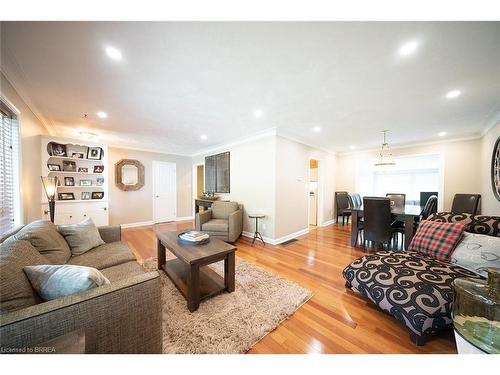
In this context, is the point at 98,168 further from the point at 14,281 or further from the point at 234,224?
the point at 14,281

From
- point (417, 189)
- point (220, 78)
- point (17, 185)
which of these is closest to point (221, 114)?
point (220, 78)

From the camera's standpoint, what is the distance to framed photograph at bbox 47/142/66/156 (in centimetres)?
325

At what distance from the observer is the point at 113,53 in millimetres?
1477

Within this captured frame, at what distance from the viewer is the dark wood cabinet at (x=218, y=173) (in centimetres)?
459

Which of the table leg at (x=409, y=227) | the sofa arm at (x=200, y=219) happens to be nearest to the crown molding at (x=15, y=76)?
the sofa arm at (x=200, y=219)

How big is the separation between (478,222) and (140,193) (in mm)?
6498

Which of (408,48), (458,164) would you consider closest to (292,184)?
(408,48)

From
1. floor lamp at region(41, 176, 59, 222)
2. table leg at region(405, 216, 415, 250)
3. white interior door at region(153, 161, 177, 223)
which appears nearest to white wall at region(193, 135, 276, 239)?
table leg at region(405, 216, 415, 250)

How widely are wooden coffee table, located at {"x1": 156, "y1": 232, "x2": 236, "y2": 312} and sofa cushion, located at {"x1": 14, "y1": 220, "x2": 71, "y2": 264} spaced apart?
0.87 metres

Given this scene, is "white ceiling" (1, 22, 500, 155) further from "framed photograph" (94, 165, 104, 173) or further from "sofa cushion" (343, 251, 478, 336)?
"sofa cushion" (343, 251, 478, 336)
